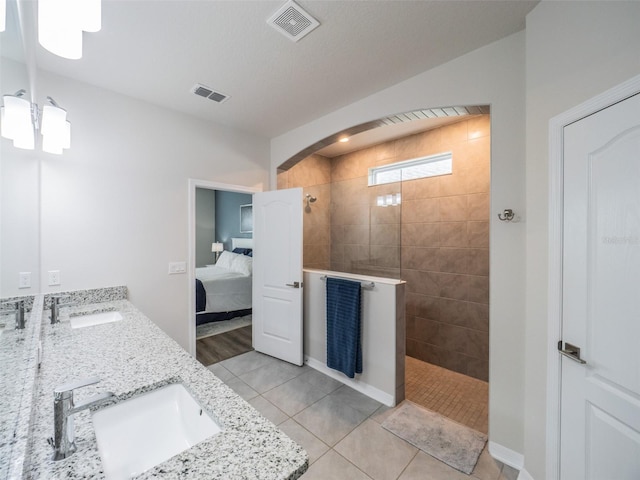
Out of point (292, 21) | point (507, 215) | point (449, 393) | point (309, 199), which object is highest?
point (292, 21)

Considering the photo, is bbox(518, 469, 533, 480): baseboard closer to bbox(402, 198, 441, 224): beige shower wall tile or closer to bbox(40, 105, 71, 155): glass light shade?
bbox(402, 198, 441, 224): beige shower wall tile

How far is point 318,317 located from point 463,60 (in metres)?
2.62

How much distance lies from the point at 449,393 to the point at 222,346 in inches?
105

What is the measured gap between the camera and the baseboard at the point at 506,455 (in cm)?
169

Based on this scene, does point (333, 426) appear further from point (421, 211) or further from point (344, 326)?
point (421, 211)

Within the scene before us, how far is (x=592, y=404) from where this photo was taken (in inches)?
46.9

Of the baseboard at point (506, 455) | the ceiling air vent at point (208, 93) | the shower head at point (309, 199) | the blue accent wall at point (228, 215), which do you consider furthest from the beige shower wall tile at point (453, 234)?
the blue accent wall at point (228, 215)

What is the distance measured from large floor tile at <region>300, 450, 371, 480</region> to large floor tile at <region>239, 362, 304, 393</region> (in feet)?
3.14

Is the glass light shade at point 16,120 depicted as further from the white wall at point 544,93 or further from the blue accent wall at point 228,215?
the blue accent wall at point 228,215

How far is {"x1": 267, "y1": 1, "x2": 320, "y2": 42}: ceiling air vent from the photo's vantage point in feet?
4.95

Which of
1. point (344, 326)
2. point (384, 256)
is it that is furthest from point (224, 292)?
point (384, 256)

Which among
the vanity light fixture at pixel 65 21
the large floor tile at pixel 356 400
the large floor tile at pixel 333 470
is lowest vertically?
the large floor tile at pixel 356 400

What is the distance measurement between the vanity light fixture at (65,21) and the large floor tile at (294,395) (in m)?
2.49

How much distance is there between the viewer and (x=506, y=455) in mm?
1737
